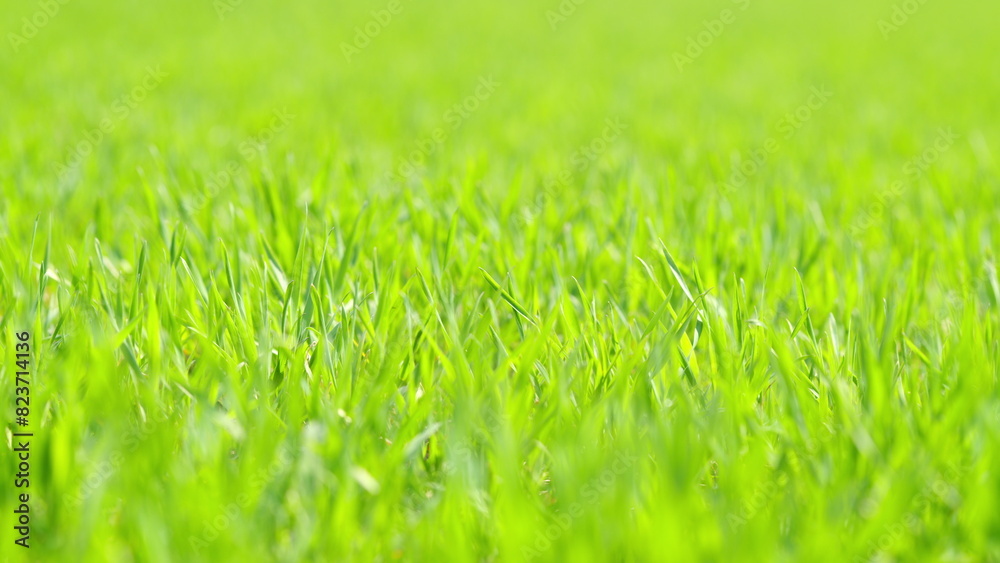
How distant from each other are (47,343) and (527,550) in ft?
3.36

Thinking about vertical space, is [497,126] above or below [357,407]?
below

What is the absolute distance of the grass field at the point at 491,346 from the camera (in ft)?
3.48

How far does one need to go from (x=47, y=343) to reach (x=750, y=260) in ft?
5.33

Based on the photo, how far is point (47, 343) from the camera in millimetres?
1534

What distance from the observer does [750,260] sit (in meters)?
2.21

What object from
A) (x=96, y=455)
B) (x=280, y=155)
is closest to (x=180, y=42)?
(x=280, y=155)

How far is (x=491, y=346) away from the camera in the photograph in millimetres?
1655

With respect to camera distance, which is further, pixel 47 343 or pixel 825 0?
pixel 825 0

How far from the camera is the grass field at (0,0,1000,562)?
106 centimetres

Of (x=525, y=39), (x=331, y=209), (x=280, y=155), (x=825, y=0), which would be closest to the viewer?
(x=331, y=209)

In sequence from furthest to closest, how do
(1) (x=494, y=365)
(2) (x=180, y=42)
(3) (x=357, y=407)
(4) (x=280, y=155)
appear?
1. (2) (x=180, y=42)
2. (4) (x=280, y=155)
3. (1) (x=494, y=365)
4. (3) (x=357, y=407)

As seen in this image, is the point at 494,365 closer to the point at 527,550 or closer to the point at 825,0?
the point at 527,550

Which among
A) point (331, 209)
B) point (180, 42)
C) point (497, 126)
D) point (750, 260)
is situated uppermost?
point (750, 260)

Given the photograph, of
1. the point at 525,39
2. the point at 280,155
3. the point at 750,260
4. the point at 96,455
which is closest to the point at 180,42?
the point at 525,39
